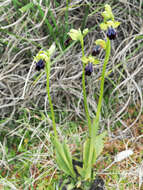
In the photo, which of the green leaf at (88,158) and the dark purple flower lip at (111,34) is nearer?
the dark purple flower lip at (111,34)

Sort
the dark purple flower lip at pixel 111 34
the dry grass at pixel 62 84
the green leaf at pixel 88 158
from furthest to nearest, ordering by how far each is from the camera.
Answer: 1. the dry grass at pixel 62 84
2. the green leaf at pixel 88 158
3. the dark purple flower lip at pixel 111 34

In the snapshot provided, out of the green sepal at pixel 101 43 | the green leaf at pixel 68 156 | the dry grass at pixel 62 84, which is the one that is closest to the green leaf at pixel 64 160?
the green leaf at pixel 68 156

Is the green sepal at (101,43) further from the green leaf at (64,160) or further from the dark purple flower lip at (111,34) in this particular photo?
the green leaf at (64,160)

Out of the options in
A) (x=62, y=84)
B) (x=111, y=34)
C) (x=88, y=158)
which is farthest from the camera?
(x=62, y=84)

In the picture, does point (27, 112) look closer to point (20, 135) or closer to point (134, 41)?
point (20, 135)

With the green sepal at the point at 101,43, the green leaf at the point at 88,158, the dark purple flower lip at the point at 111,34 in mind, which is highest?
the dark purple flower lip at the point at 111,34

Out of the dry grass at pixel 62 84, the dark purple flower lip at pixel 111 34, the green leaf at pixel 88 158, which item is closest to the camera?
the dark purple flower lip at pixel 111 34

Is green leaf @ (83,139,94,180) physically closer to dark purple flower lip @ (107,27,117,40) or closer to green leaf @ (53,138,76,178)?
green leaf @ (53,138,76,178)

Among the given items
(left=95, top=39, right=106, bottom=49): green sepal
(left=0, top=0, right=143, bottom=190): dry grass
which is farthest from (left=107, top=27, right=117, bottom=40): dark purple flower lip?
(left=0, top=0, right=143, bottom=190): dry grass

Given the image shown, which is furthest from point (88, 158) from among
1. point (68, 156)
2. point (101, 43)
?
point (101, 43)

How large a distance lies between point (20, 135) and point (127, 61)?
2.29 ft

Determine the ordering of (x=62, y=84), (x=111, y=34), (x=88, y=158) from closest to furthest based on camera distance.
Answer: (x=111, y=34) → (x=88, y=158) → (x=62, y=84)

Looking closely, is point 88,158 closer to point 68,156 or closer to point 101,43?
point 68,156

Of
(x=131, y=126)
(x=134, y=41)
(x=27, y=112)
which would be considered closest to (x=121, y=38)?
(x=134, y=41)
